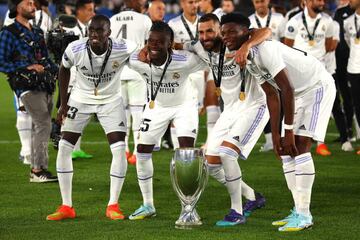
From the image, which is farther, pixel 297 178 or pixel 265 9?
pixel 265 9

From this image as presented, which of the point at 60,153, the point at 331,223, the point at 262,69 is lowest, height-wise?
the point at 331,223

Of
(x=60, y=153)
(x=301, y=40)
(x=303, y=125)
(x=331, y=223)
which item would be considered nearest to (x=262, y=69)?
(x=303, y=125)

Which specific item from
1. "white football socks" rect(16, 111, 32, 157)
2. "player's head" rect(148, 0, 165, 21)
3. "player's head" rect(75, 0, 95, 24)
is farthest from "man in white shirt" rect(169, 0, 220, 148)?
"white football socks" rect(16, 111, 32, 157)

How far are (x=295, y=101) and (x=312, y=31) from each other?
5.34 m

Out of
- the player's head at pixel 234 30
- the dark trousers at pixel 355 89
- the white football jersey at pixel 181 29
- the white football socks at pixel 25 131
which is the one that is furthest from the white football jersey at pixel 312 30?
the player's head at pixel 234 30

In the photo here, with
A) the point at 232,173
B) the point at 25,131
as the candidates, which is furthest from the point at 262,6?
the point at 232,173

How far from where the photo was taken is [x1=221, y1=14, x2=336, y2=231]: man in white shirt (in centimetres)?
816

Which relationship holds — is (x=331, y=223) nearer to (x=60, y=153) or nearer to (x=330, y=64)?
(x=60, y=153)

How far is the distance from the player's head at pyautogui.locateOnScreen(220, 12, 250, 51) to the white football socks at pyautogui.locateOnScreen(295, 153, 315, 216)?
3.89 feet

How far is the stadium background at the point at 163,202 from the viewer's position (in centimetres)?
837

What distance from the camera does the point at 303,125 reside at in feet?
28.4

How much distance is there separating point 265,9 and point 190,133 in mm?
5698

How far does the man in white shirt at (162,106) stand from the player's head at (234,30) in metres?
0.75

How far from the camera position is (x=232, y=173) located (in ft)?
28.9
